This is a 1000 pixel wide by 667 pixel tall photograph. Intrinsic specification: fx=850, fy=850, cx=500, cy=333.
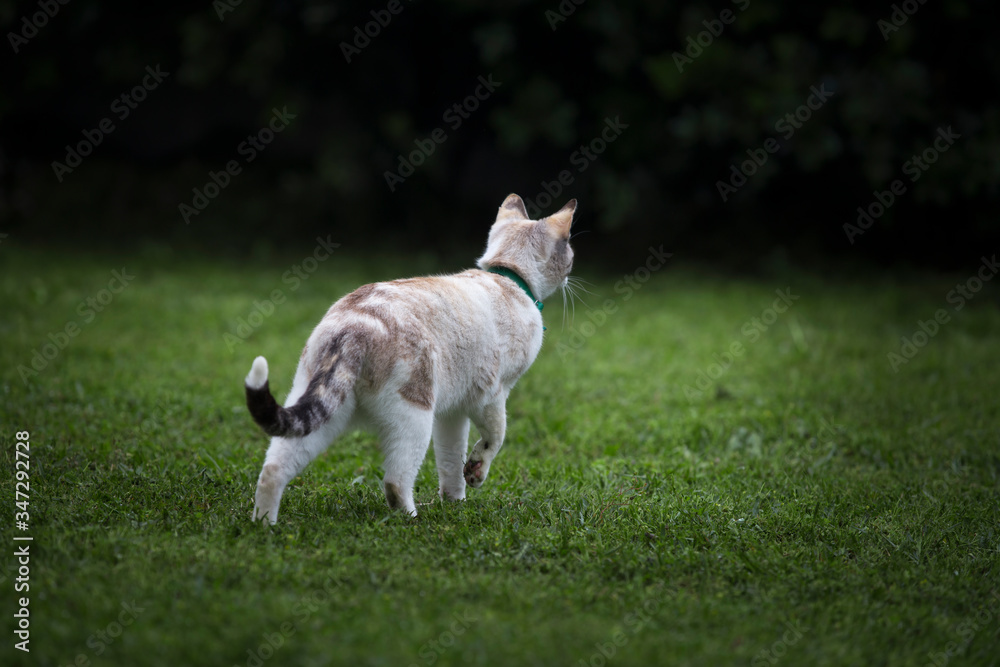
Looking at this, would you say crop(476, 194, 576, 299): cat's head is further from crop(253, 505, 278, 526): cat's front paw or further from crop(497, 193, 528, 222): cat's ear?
crop(253, 505, 278, 526): cat's front paw

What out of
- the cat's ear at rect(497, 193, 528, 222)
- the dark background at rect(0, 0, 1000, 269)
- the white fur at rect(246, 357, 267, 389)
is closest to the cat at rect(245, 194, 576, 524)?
the white fur at rect(246, 357, 267, 389)

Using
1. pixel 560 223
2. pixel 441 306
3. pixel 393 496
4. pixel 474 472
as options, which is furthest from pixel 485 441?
pixel 560 223

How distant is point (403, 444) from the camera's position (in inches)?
144

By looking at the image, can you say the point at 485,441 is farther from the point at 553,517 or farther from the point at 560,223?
the point at 560,223

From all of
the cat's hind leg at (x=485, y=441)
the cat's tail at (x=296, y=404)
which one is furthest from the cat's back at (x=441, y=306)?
the cat's hind leg at (x=485, y=441)

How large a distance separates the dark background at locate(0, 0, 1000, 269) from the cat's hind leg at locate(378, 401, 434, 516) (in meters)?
6.94

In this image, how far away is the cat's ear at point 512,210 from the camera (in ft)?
16.2

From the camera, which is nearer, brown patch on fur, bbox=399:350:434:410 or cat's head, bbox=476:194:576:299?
brown patch on fur, bbox=399:350:434:410

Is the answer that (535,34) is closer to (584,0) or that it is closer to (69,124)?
(584,0)

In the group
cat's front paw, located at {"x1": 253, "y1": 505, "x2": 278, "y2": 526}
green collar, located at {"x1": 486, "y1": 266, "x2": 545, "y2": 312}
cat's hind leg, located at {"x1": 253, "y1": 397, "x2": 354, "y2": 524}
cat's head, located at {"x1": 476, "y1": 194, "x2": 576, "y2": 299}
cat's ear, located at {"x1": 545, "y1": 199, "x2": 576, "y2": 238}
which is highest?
cat's ear, located at {"x1": 545, "y1": 199, "x2": 576, "y2": 238}

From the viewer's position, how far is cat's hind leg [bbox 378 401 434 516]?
3.63m

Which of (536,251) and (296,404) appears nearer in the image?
(296,404)

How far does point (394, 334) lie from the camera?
3.66m

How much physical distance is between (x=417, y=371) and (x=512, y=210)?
164 centimetres
